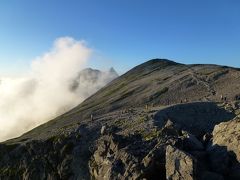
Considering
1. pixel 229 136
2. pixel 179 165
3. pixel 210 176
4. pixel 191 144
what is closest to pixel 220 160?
pixel 210 176

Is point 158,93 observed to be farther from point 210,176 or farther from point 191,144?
point 210,176

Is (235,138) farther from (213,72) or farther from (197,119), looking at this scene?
(213,72)

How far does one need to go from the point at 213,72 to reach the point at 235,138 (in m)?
149

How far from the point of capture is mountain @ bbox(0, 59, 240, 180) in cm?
4262

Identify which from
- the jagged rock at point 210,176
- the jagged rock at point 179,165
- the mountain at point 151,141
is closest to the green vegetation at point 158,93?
the mountain at point 151,141

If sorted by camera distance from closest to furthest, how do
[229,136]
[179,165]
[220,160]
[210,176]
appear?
[210,176], [179,165], [220,160], [229,136]

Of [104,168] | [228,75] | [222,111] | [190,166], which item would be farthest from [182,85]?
[190,166]

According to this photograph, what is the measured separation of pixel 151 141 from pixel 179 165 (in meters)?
12.3

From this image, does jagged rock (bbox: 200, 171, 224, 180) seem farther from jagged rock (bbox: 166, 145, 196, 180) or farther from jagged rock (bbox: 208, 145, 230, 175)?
jagged rock (bbox: 208, 145, 230, 175)

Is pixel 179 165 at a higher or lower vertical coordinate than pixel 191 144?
lower

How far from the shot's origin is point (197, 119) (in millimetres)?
93875

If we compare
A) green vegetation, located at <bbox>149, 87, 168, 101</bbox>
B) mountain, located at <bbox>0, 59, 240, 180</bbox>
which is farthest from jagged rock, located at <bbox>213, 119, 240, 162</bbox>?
green vegetation, located at <bbox>149, 87, 168, 101</bbox>

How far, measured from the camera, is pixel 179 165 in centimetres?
4134

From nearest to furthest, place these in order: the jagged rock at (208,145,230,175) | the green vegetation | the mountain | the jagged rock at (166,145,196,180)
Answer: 1. the jagged rock at (166,145,196,180)
2. the jagged rock at (208,145,230,175)
3. the mountain
4. the green vegetation
